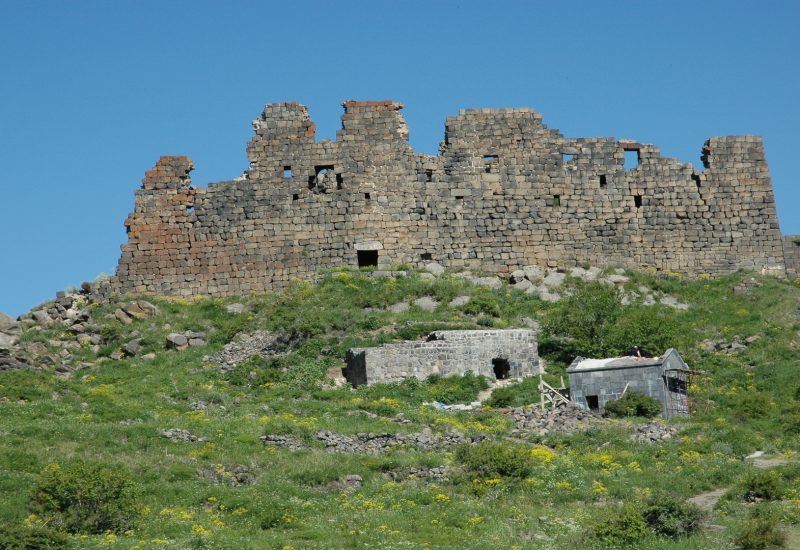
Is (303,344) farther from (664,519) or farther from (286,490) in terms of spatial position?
(664,519)

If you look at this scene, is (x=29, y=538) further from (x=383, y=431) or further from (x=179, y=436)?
(x=383, y=431)

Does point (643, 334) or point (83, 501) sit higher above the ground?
point (643, 334)

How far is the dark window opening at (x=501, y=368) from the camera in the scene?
39750 millimetres

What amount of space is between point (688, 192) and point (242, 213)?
44.7 ft

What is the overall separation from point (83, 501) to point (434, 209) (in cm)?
2254

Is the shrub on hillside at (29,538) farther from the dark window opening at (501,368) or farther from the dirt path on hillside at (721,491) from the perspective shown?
the dark window opening at (501,368)

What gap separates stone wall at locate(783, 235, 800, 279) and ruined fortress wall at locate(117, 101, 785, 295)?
0.22m

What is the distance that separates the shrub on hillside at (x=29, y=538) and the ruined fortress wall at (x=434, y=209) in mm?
22248

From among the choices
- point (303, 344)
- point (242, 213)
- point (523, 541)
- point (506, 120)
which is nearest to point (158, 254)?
point (242, 213)

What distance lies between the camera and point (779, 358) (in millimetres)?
40281

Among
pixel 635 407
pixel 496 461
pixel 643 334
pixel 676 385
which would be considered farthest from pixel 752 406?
pixel 496 461

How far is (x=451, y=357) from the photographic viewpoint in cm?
3950

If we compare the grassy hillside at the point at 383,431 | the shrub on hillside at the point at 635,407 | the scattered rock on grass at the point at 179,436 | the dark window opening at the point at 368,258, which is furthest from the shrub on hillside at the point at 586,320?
the scattered rock on grass at the point at 179,436

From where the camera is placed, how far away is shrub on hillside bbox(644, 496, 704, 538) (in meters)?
27.3
